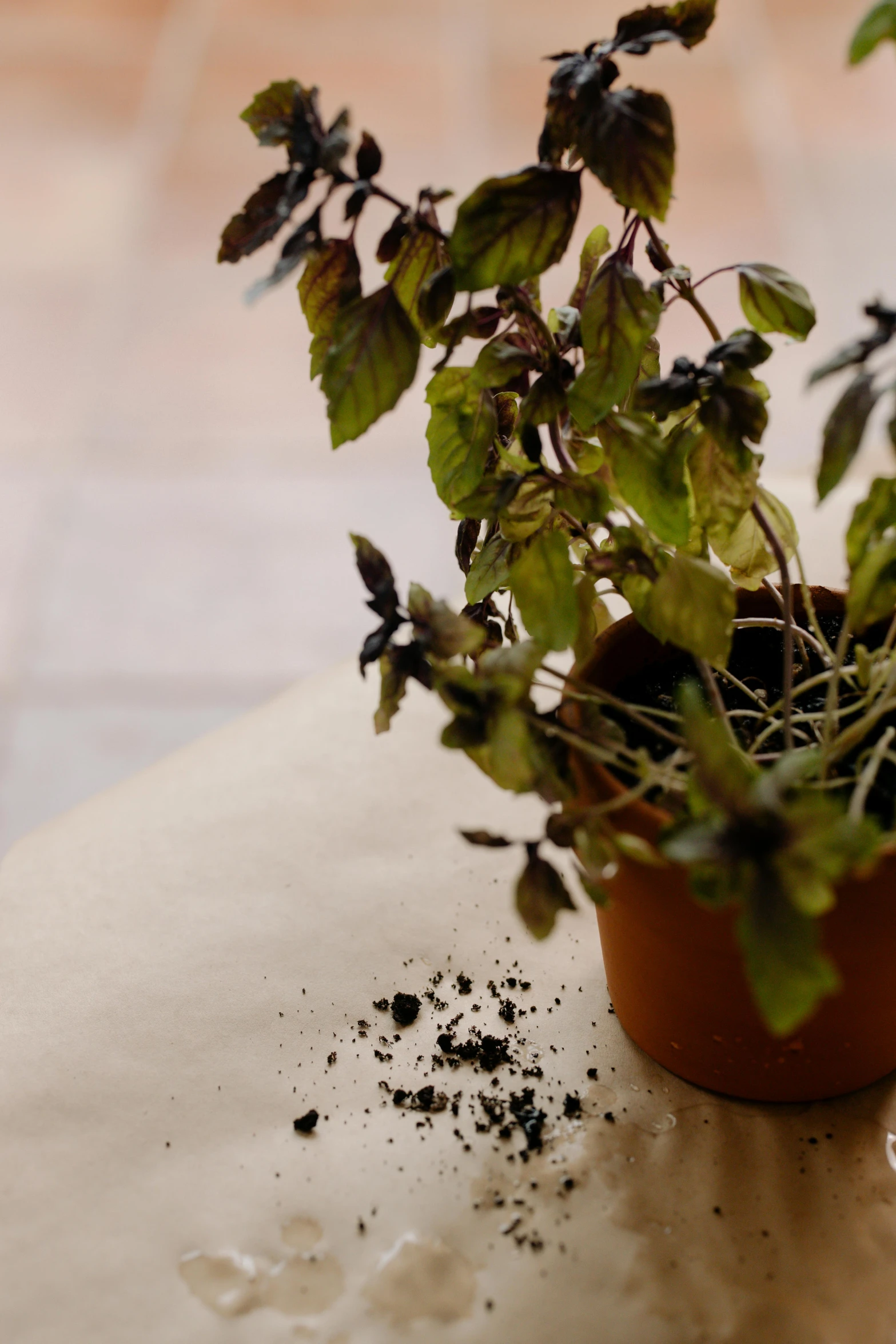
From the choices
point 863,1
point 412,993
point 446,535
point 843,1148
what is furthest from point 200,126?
point 843,1148

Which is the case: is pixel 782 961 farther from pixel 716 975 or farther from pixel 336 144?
pixel 336 144

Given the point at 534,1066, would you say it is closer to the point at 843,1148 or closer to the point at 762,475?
the point at 843,1148

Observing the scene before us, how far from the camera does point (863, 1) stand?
338 cm

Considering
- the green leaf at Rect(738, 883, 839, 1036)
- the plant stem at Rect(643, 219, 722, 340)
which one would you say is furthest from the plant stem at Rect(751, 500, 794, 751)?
the green leaf at Rect(738, 883, 839, 1036)

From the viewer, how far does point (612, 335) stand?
68cm

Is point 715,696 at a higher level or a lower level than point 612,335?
lower

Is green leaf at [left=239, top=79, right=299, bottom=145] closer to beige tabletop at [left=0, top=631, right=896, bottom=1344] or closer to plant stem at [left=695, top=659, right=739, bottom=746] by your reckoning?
plant stem at [left=695, top=659, right=739, bottom=746]

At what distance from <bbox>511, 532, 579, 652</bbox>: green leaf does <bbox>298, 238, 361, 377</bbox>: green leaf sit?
167 millimetres

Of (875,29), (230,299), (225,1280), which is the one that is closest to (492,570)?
(875,29)

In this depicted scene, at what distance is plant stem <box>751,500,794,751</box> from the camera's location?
733 millimetres

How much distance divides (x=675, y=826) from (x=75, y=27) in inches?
145

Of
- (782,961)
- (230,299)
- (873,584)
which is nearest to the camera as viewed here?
(782,961)

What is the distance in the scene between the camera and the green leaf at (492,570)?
0.79 metres

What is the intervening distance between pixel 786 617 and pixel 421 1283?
1.55 feet
